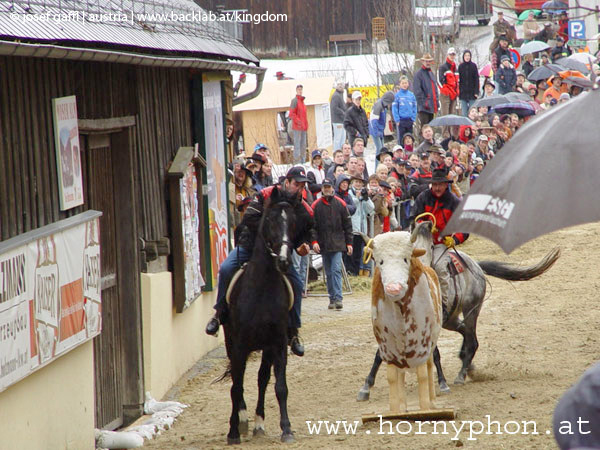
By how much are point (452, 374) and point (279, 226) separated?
3.91m

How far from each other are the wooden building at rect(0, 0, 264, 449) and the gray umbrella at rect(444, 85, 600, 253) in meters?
2.95

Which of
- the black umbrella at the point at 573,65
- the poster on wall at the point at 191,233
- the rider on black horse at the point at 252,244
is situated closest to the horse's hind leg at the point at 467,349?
the rider on black horse at the point at 252,244

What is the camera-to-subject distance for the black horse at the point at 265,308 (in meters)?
8.55

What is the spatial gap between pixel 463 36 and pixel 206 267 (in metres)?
25.2

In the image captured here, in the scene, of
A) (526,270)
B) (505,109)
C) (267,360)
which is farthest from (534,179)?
(505,109)

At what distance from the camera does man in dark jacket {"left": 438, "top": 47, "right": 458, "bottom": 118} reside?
28.0m

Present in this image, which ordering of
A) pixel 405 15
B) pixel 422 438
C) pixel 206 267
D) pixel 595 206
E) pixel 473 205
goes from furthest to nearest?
pixel 405 15, pixel 206 267, pixel 422 438, pixel 473 205, pixel 595 206

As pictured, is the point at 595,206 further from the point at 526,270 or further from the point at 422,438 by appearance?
the point at 526,270

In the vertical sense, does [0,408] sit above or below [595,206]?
below

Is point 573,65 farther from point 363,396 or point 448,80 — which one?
point 363,396

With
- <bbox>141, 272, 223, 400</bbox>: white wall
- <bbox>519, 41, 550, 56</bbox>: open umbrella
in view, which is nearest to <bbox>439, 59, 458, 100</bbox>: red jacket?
<bbox>519, 41, 550, 56</bbox>: open umbrella

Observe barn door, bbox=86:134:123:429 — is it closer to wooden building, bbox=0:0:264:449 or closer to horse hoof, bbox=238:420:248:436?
wooden building, bbox=0:0:264:449

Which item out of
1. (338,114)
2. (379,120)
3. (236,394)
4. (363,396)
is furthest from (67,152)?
(338,114)

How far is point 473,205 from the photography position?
16.6 feet
